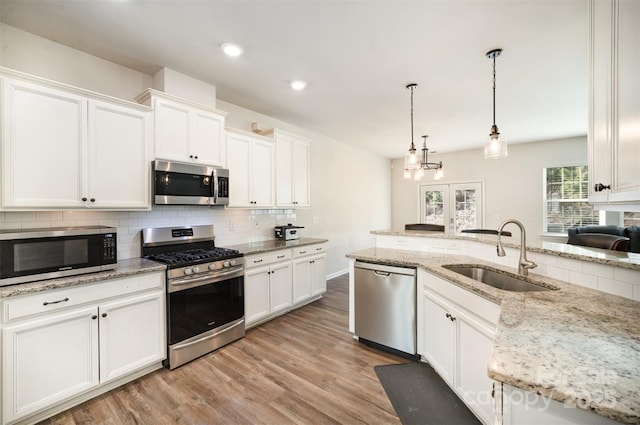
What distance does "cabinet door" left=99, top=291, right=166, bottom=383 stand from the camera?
2.04 metres

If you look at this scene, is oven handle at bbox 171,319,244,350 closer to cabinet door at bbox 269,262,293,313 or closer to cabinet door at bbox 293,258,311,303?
cabinet door at bbox 269,262,293,313

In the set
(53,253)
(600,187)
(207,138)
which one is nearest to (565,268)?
(600,187)

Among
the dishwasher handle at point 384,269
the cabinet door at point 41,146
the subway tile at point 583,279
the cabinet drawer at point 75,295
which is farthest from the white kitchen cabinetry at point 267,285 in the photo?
the subway tile at point 583,279

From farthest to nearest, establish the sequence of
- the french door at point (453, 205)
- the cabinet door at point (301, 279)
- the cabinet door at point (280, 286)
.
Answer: the french door at point (453, 205)
the cabinet door at point (301, 279)
the cabinet door at point (280, 286)

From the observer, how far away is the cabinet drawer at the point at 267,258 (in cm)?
307

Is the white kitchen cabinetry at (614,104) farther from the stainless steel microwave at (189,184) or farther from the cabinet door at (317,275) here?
the cabinet door at (317,275)

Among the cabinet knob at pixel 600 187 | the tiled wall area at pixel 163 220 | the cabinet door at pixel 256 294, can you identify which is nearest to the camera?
the cabinet knob at pixel 600 187

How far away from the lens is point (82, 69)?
7.77ft

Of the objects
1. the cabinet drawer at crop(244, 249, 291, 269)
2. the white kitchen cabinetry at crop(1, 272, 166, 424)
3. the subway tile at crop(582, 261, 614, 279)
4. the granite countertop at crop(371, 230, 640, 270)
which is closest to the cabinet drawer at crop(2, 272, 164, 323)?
the white kitchen cabinetry at crop(1, 272, 166, 424)

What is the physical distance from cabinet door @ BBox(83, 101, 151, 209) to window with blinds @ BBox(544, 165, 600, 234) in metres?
7.14

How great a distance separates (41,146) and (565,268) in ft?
12.1

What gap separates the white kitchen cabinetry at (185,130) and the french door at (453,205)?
5594 millimetres

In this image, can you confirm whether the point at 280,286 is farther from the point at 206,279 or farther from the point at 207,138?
the point at 207,138

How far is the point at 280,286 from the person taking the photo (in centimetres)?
344
